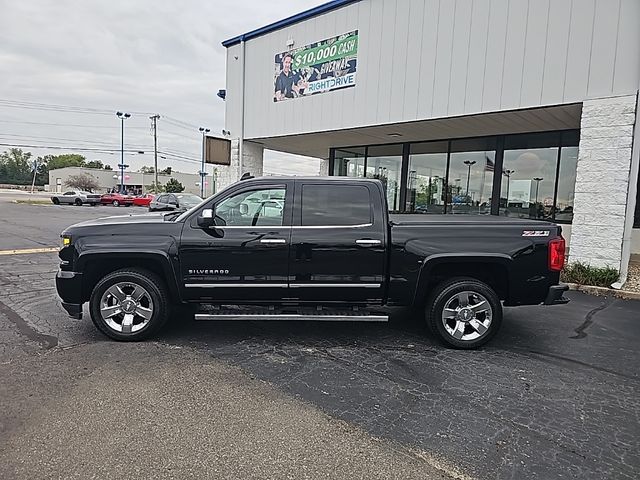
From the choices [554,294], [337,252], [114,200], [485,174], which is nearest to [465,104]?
[485,174]

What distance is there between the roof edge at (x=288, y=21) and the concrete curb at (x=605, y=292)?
865cm

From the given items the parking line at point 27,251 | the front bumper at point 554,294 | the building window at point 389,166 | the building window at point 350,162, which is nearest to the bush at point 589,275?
the front bumper at point 554,294

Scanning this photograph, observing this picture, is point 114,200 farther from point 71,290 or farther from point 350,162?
point 71,290

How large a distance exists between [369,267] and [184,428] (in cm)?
259

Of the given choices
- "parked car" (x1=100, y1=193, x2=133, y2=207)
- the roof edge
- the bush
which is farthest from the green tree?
A: the bush

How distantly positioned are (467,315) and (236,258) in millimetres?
2637

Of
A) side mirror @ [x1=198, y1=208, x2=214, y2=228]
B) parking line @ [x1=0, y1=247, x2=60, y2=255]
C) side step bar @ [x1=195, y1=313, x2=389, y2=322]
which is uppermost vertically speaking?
side mirror @ [x1=198, y1=208, x2=214, y2=228]

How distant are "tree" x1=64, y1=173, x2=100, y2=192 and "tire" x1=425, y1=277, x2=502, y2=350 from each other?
81.3m

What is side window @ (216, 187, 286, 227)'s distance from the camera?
5156 millimetres

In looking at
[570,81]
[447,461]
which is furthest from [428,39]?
[447,461]

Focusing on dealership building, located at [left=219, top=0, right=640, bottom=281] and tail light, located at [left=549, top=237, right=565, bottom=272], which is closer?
tail light, located at [left=549, top=237, right=565, bottom=272]

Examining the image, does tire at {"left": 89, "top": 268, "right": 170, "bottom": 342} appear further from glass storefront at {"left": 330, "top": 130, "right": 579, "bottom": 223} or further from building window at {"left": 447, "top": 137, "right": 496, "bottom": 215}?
building window at {"left": 447, "top": 137, "right": 496, "bottom": 215}

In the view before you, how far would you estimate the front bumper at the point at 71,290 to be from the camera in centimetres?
506

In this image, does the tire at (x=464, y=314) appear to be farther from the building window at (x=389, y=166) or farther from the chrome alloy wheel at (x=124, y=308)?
the building window at (x=389, y=166)
